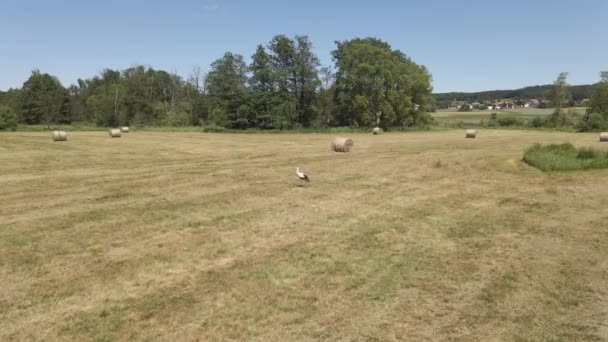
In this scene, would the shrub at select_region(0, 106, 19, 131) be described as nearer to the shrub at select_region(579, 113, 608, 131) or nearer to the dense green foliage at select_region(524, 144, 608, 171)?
the dense green foliage at select_region(524, 144, 608, 171)

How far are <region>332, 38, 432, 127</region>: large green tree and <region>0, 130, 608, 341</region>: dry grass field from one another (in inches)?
1891

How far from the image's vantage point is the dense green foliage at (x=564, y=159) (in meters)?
17.7

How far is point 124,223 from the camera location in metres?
10.4

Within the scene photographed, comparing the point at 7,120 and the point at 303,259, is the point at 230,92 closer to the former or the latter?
the point at 7,120

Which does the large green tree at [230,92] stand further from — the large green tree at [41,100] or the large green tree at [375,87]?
the large green tree at [41,100]

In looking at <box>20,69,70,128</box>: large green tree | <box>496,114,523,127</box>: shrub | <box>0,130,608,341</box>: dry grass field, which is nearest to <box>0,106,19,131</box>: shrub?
<box>20,69,70,128</box>: large green tree

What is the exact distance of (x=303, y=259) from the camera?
319 inches

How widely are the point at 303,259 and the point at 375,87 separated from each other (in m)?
57.4

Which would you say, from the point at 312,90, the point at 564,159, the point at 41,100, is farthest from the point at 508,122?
the point at 41,100

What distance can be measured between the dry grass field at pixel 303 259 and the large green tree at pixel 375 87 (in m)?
48.0

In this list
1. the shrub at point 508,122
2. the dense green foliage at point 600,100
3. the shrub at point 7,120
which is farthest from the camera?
the shrub at point 508,122

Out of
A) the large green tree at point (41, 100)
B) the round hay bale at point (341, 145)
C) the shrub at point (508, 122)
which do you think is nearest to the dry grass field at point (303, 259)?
the round hay bale at point (341, 145)

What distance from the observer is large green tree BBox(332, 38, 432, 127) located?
62.5m

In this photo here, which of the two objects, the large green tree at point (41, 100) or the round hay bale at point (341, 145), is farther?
the large green tree at point (41, 100)
